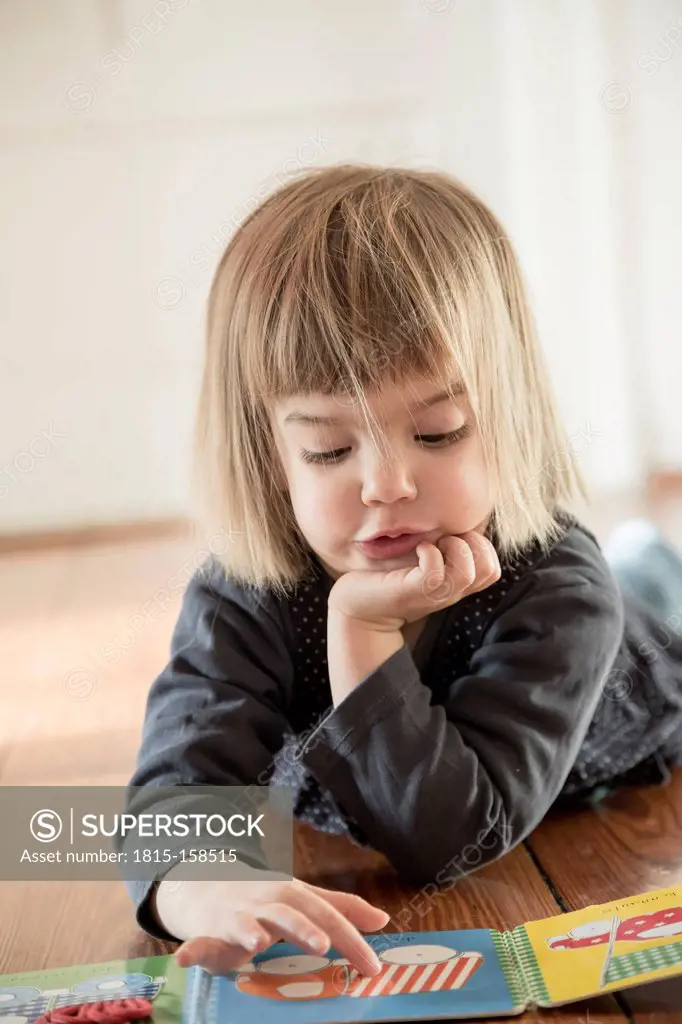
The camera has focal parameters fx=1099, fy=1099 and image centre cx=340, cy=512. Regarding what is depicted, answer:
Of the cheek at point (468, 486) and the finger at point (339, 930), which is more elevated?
the cheek at point (468, 486)

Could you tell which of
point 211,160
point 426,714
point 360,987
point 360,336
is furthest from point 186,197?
point 360,987

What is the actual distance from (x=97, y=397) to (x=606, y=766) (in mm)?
516

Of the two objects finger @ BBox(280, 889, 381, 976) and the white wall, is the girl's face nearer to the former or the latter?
finger @ BBox(280, 889, 381, 976)

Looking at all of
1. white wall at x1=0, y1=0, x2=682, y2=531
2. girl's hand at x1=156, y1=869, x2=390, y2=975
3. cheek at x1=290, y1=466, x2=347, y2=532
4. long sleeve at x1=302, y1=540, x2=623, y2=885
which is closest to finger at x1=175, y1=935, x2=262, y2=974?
girl's hand at x1=156, y1=869, x2=390, y2=975

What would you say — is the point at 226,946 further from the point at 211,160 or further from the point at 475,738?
the point at 211,160

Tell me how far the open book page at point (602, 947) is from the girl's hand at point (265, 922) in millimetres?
72

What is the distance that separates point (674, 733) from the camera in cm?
73

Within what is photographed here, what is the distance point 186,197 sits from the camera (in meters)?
0.87

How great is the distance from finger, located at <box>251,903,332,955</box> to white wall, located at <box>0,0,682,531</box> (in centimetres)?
46

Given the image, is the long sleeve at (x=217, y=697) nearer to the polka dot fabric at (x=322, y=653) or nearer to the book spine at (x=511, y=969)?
the polka dot fabric at (x=322, y=653)

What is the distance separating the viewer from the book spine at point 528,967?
468 mm

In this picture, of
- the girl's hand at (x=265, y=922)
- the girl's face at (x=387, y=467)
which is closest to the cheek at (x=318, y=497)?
the girl's face at (x=387, y=467)

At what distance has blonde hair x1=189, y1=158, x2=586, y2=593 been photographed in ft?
1.81

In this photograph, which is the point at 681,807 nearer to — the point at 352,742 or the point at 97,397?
the point at 352,742
